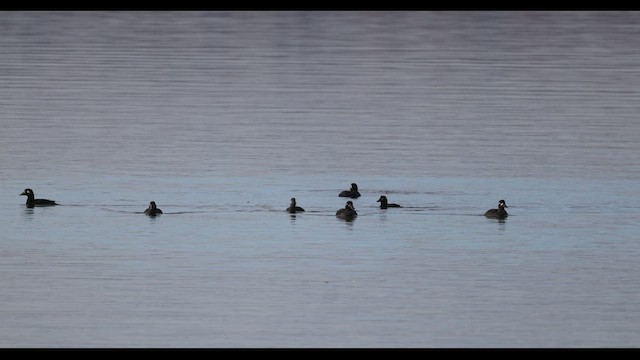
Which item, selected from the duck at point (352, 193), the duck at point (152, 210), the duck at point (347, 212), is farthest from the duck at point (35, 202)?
the duck at point (352, 193)

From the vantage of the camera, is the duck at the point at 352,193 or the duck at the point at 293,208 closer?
the duck at the point at 293,208

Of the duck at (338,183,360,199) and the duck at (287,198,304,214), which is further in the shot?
the duck at (338,183,360,199)

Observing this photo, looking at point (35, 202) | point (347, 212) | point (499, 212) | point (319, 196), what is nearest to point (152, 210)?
point (35, 202)

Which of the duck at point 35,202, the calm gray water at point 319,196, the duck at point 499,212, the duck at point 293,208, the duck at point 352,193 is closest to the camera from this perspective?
the calm gray water at point 319,196

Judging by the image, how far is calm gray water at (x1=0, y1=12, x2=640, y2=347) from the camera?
18.5 meters

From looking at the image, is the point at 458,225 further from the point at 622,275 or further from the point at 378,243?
the point at 622,275

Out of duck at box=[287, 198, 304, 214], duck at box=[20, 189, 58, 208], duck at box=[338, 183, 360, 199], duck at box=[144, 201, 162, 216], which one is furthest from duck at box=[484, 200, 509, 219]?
duck at box=[20, 189, 58, 208]

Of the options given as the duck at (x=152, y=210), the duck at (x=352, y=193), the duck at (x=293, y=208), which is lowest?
the duck at (x=152, y=210)

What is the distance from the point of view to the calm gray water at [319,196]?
1847cm

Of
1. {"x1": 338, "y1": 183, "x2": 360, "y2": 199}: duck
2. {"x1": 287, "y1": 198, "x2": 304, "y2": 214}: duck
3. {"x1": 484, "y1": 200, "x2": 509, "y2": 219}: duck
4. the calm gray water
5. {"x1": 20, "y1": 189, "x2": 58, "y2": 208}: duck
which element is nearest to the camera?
the calm gray water

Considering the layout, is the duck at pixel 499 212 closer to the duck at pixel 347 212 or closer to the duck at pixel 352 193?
the duck at pixel 347 212

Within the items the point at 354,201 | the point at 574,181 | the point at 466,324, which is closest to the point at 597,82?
the point at 574,181

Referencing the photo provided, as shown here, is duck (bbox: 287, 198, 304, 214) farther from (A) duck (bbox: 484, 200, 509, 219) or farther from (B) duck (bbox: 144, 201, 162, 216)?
(A) duck (bbox: 484, 200, 509, 219)

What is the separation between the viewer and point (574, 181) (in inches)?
1083
